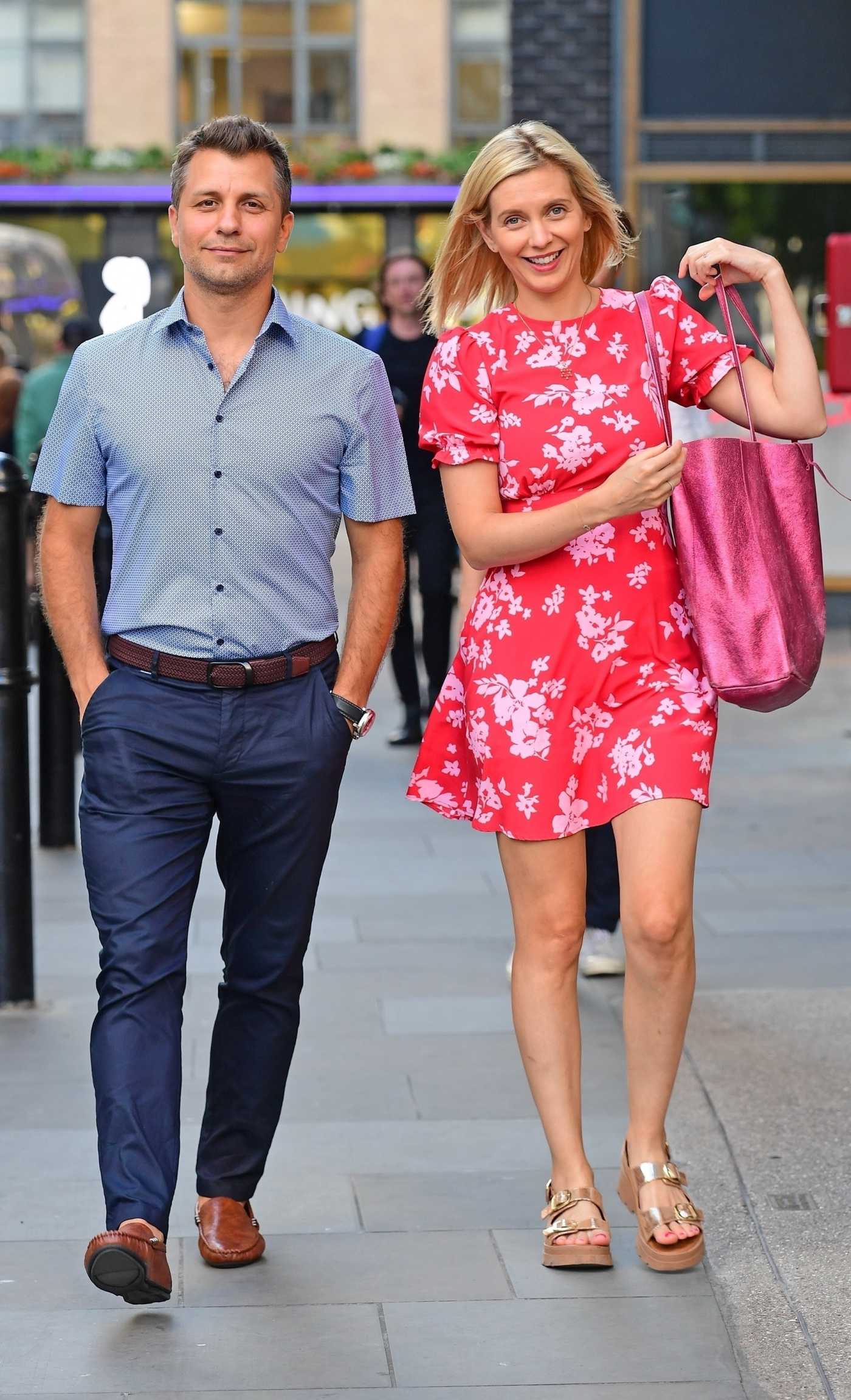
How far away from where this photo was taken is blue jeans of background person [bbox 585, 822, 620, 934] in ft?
17.9

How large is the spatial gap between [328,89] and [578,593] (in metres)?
27.9

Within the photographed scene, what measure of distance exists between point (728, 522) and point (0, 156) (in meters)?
24.3

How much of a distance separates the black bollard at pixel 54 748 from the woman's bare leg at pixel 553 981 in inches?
135

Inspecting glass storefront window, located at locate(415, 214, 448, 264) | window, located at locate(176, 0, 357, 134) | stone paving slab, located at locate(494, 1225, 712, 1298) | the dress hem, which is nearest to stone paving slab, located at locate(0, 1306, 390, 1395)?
stone paving slab, located at locate(494, 1225, 712, 1298)

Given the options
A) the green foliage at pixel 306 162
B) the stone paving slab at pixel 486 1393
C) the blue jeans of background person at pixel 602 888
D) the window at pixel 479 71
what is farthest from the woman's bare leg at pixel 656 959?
the window at pixel 479 71

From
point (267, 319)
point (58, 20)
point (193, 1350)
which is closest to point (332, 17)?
point (58, 20)

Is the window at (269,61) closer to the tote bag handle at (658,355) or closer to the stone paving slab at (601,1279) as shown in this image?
the tote bag handle at (658,355)

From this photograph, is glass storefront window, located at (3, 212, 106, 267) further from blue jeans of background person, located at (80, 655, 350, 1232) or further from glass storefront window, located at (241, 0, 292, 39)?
blue jeans of background person, located at (80, 655, 350, 1232)

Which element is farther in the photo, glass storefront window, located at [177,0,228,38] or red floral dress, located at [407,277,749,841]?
glass storefront window, located at [177,0,228,38]

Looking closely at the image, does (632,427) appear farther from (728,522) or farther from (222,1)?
(222,1)

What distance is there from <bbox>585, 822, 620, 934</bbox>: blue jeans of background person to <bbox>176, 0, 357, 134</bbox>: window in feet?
85.6

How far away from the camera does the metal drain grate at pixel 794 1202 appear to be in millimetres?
3855

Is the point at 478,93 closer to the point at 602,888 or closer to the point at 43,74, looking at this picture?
the point at 43,74

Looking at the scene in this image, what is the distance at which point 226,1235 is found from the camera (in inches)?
141
